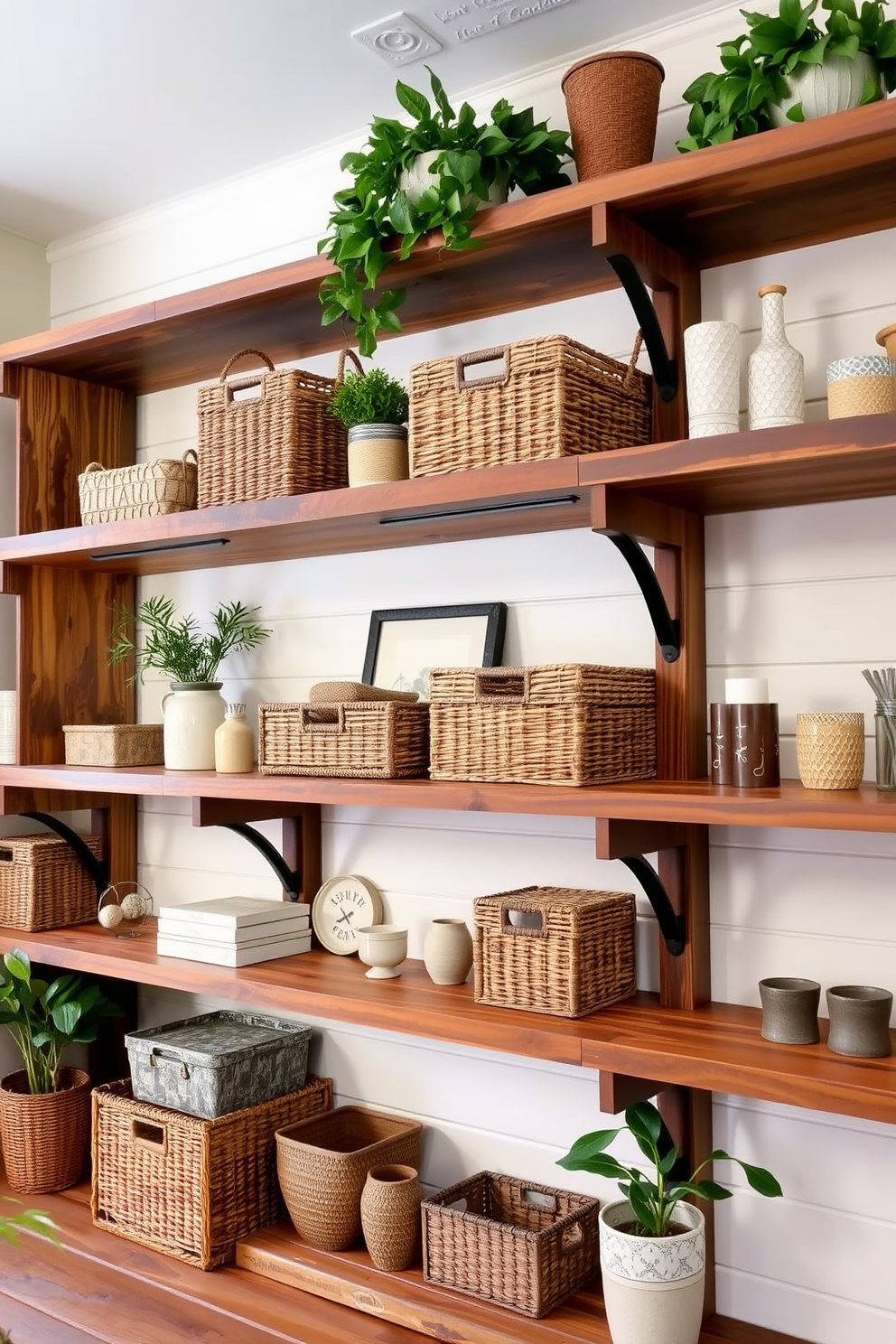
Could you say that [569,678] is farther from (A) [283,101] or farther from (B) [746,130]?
(A) [283,101]

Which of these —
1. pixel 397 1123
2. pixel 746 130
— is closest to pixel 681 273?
pixel 746 130

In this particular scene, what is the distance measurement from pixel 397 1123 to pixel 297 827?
63 cm

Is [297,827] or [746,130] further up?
[746,130]

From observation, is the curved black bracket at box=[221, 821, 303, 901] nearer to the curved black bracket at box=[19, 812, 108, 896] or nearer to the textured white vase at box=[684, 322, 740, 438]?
the curved black bracket at box=[19, 812, 108, 896]

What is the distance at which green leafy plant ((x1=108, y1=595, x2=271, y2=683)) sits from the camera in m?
2.56

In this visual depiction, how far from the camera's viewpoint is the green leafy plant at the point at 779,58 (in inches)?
64.0

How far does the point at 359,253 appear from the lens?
198 centimetres

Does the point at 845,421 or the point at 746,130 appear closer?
the point at 845,421

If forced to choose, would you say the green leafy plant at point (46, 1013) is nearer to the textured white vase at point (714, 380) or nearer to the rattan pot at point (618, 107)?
the textured white vase at point (714, 380)

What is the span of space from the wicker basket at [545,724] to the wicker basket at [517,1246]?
2.45ft

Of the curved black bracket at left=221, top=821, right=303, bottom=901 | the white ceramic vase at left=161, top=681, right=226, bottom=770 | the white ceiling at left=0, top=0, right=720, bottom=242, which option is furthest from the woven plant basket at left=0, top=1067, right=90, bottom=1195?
the white ceiling at left=0, top=0, right=720, bottom=242

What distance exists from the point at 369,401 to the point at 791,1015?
4.10 ft

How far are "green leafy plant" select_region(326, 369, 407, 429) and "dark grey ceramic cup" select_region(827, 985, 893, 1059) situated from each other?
123 centimetres

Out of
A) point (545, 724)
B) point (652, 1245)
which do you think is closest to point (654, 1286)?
point (652, 1245)
